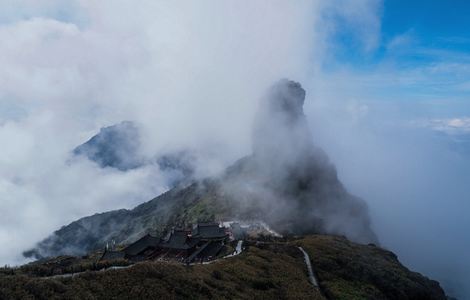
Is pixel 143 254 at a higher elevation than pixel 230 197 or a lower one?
lower

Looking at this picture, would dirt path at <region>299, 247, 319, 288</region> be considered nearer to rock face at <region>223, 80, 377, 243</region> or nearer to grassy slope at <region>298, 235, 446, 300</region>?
grassy slope at <region>298, 235, 446, 300</region>

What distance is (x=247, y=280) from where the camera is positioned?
46.1 meters

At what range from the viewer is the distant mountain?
139 meters

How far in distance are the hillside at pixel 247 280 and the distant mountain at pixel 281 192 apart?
152 ft

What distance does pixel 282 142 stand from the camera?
599 feet

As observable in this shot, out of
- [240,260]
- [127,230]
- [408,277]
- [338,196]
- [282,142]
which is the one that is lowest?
[240,260]

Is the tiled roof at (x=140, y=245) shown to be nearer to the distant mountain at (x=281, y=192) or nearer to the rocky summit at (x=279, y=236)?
the rocky summit at (x=279, y=236)

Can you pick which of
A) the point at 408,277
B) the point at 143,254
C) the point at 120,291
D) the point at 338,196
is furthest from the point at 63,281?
the point at 338,196

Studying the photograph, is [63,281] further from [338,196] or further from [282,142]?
[282,142]

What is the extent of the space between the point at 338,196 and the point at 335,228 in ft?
78.8

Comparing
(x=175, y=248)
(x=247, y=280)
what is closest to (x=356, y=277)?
(x=247, y=280)

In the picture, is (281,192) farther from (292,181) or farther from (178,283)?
(178,283)

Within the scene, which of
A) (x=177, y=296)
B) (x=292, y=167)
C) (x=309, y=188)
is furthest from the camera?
(x=292, y=167)

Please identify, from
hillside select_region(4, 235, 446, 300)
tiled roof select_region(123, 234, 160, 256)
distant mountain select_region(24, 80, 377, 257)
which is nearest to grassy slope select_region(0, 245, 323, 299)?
hillside select_region(4, 235, 446, 300)
